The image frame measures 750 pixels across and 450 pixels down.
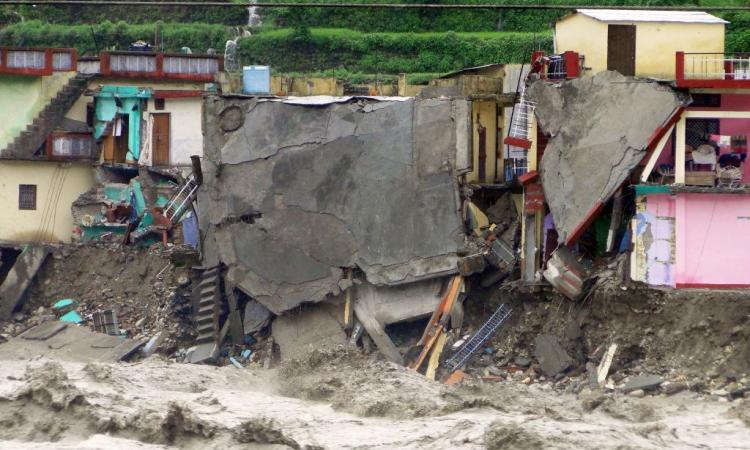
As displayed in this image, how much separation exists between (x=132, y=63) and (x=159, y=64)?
85 cm

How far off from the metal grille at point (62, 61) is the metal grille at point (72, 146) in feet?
6.38

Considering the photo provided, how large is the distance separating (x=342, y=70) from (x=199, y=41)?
6.51 m

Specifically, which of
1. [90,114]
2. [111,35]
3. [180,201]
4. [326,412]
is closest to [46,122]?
[90,114]

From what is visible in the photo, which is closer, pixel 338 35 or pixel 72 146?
pixel 72 146

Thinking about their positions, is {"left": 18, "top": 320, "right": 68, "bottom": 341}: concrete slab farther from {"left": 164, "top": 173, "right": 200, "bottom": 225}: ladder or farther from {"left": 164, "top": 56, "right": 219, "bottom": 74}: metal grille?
{"left": 164, "top": 56, "right": 219, "bottom": 74}: metal grille

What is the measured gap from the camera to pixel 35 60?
141 ft

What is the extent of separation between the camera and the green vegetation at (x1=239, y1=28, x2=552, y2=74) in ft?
175

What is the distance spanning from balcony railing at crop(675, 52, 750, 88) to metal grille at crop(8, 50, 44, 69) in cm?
1878

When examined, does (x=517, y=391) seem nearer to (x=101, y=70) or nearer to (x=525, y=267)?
(x=525, y=267)

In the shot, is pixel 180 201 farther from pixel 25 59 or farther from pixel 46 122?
pixel 25 59

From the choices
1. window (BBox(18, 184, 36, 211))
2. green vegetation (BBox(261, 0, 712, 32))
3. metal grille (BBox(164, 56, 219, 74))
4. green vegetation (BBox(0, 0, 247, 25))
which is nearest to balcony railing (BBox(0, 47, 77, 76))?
metal grille (BBox(164, 56, 219, 74))

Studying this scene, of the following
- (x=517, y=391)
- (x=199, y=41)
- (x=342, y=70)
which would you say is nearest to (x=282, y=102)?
(x=517, y=391)

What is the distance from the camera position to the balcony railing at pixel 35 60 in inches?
1681

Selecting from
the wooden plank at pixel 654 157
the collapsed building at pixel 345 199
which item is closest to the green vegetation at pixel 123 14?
the collapsed building at pixel 345 199
